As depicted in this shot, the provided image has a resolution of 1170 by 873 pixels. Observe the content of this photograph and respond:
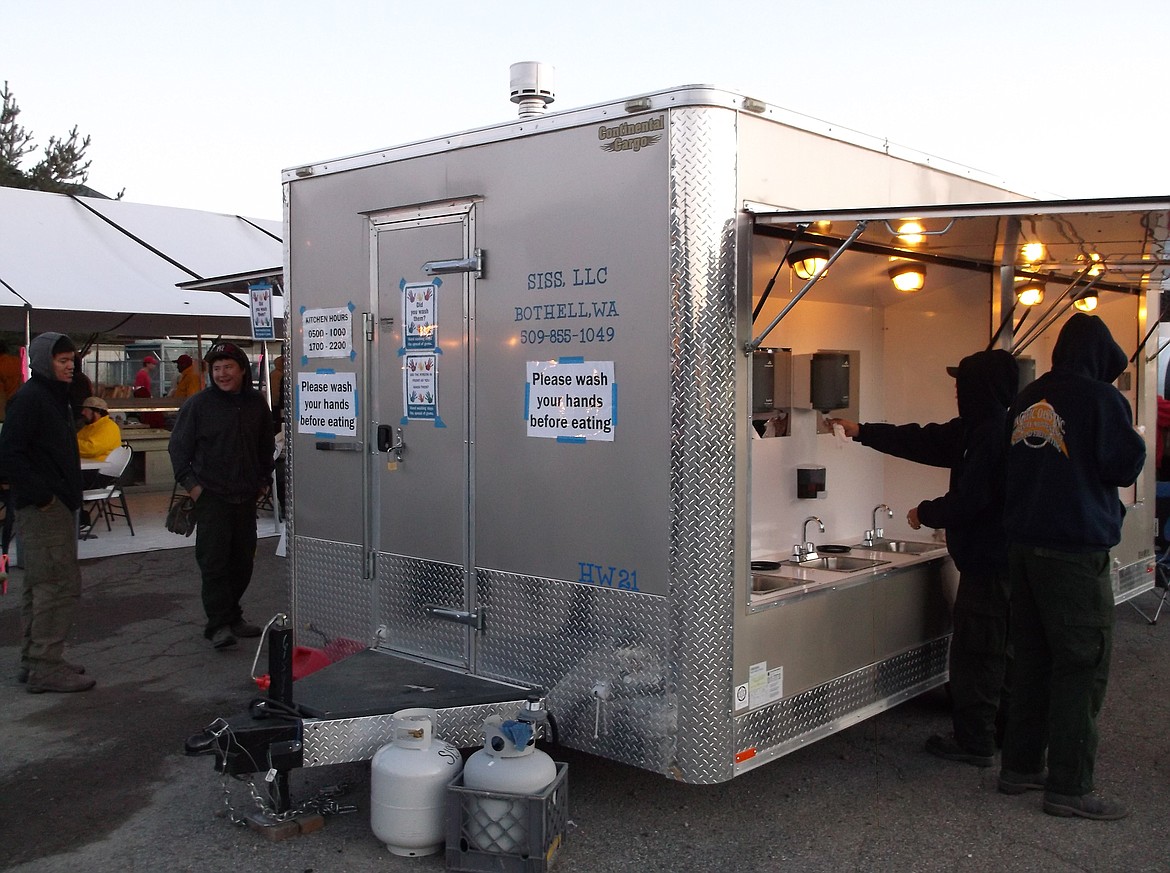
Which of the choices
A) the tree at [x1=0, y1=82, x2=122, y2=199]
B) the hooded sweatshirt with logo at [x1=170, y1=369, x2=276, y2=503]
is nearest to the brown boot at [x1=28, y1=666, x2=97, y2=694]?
the hooded sweatshirt with logo at [x1=170, y1=369, x2=276, y2=503]

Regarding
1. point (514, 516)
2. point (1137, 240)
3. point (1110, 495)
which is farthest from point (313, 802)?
point (1137, 240)

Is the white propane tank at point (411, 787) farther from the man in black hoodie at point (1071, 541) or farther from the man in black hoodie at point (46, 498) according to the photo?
the man in black hoodie at point (46, 498)

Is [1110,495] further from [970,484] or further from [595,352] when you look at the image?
[595,352]

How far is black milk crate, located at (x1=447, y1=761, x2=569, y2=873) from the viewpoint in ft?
11.5

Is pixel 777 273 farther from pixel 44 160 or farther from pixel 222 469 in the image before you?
pixel 44 160

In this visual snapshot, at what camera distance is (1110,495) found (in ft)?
Answer: 13.5

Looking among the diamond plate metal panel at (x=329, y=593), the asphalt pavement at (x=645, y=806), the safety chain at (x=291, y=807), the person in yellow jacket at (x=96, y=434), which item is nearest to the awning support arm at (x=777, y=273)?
the asphalt pavement at (x=645, y=806)

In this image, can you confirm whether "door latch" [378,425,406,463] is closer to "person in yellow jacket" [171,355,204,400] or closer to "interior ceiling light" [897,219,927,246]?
"interior ceiling light" [897,219,927,246]

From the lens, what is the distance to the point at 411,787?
370cm

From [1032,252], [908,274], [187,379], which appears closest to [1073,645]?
[1032,252]

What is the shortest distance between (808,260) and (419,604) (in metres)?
2.25

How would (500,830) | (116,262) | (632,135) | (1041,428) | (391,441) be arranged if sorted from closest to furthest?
(500,830), (632,135), (1041,428), (391,441), (116,262)

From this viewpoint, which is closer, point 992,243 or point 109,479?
point 992,243

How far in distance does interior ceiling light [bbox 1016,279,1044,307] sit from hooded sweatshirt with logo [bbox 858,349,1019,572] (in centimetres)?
125
